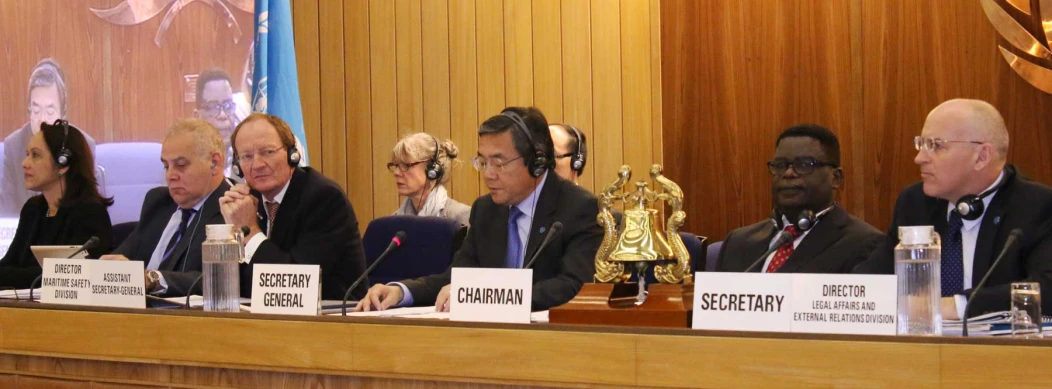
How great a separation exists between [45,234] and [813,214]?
9.54ft

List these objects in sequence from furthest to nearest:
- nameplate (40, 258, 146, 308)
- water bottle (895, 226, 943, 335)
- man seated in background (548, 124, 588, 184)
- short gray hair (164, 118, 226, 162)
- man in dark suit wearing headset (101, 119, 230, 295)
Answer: man seated in background (548, 124, 588, 184) < short gray hair (164, 118, 226, 162) < man in dark suit wearing headset (101, 119, 230, 295) < nameplate (40, 258, 146, 308) < water bottle (895, 226, 943, 335)

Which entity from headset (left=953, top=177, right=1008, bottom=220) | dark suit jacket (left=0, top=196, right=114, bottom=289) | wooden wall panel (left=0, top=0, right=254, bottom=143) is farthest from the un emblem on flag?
wooden wall panel (left=0, top=0, right=254, bottom=143)

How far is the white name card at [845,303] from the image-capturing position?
1.81 meters

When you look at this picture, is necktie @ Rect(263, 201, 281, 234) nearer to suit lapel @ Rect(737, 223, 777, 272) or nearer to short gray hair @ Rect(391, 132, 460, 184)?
suit lapel @ Rect(737, 223, 777, 272)

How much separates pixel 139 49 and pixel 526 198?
322 cm

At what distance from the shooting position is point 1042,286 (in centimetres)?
246

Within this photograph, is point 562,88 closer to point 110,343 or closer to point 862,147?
point 862,147

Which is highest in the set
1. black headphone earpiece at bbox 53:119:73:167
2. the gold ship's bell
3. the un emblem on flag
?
the un emblem on flag

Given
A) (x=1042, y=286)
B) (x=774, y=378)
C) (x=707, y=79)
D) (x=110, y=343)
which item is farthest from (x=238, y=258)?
(x=707, y=79)

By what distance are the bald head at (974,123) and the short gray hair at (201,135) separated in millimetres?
2220

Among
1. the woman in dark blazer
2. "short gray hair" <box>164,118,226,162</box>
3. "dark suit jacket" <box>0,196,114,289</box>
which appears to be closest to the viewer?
"short gray hair" <box>164,118,226,162</box>

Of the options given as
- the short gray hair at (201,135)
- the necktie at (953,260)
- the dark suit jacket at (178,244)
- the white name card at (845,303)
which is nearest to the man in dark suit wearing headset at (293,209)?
the dark suit jacket at (178,244)

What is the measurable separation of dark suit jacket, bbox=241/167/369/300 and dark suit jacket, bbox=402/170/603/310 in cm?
33

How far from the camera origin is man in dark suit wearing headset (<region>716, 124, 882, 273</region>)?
9.83ft
